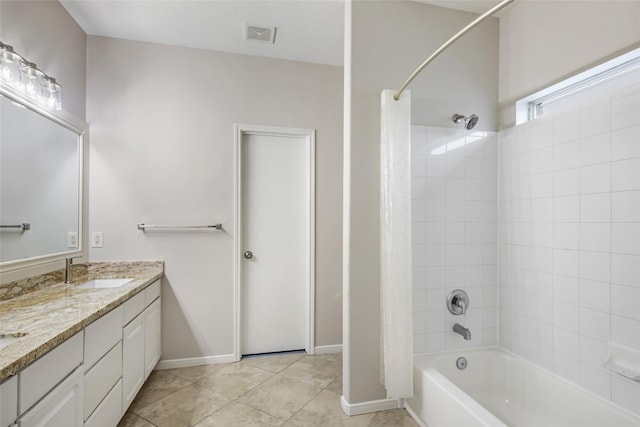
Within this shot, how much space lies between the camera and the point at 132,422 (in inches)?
70.5

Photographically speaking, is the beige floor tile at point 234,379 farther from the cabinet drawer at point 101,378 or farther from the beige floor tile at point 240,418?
the cabinet drawer at point 101,378

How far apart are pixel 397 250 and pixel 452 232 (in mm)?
554

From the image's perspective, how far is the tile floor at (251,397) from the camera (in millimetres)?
1818

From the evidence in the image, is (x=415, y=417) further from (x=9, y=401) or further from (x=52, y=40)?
(x=52, y=40)

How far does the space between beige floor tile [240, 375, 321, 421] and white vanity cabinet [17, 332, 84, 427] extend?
3.38 feet

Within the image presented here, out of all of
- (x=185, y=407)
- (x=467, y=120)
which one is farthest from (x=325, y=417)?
(x=467, y=120)

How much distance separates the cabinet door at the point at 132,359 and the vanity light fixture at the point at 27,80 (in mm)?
1445

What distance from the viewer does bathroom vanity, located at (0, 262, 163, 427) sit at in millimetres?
967

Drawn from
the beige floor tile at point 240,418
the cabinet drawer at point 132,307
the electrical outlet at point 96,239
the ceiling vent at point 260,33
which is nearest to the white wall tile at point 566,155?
the ceiling vent at point 260,33

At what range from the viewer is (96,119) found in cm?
236

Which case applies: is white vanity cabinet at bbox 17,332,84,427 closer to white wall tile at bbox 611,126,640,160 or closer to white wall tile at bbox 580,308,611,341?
white wall tile at bbox 580,308,611,341

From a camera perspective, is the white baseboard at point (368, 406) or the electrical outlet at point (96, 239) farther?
the electrical outlet at point (96, 239)

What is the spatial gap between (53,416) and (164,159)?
1.84 m

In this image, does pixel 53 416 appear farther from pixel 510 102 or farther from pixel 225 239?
pixel 510 102
